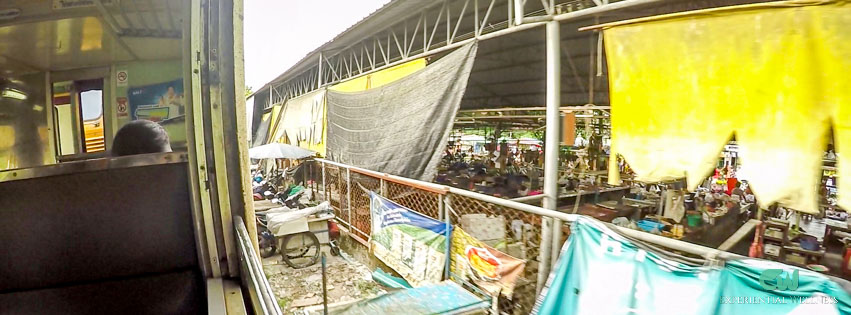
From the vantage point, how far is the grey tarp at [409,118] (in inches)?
177

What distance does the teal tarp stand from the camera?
181 centimetres

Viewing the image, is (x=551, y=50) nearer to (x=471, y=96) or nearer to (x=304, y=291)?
(x=304, y=291)

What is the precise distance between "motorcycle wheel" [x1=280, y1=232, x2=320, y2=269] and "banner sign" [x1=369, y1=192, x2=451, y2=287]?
157cm

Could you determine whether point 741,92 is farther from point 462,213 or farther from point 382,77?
point 382,77

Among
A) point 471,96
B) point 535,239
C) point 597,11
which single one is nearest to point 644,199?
point 535,239

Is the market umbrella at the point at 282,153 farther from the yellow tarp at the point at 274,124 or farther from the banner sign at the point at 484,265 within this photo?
the banner sign at the point at 484,265

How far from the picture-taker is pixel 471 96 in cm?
1289

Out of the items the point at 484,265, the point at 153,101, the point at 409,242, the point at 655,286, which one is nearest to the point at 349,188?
the point at 409,242

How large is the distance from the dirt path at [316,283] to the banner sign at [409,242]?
21.1 inches

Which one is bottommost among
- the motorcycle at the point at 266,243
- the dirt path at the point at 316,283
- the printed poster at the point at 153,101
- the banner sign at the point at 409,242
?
the dirt path at the point at 316,283

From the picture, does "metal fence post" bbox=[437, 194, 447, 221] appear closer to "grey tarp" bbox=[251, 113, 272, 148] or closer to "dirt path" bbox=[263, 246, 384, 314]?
"dirt path" bbox=[263, 246, 384, 314]

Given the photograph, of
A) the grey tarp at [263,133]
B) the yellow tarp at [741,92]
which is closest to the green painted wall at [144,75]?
the yellow tarp at [741,92]

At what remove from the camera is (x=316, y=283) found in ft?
20.0

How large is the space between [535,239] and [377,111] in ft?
11.3
